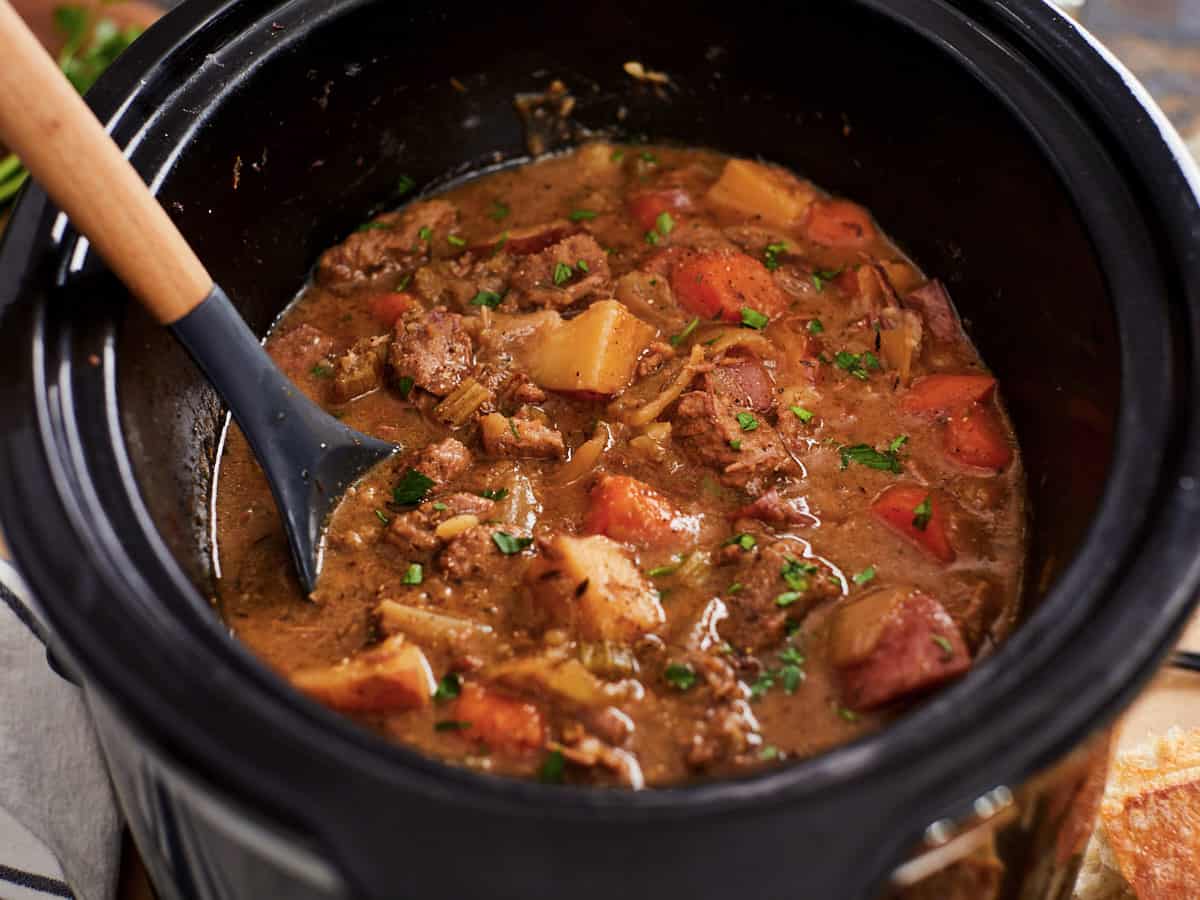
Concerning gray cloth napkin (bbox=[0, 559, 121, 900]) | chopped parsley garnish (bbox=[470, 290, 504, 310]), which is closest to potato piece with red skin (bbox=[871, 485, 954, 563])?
chopped parsley garnish (bbox=[470, 290, 504, 310])

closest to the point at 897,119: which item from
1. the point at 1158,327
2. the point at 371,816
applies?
the point at 1158,327

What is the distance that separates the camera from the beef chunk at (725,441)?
9.37 ft

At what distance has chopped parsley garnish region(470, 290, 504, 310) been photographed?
10.8ft

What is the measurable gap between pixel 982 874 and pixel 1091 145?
1465 mm

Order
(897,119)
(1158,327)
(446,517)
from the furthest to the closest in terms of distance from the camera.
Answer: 1. (897,119)
2. (446,517)
3. (1158,327)

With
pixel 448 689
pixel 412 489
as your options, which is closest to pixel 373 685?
pixel 448 689

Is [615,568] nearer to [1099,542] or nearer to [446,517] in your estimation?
[446,517]

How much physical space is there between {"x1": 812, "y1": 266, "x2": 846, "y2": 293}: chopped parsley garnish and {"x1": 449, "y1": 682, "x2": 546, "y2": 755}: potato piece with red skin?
1.51m

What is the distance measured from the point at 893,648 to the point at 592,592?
59 centimetres

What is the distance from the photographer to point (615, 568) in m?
2.60

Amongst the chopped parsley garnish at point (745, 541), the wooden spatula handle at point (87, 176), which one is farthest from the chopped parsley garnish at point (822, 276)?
the wooden spatula handle at point (87, 176)

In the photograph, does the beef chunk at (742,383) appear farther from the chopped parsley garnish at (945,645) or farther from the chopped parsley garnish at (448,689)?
the chopped parsley garnish at (448,689)

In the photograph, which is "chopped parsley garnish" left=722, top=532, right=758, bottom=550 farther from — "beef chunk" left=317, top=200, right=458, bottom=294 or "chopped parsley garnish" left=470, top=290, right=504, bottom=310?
"beef chunk" left=317, top=200, right=458, bottom=294

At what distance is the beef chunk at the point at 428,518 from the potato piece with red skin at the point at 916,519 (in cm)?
88
